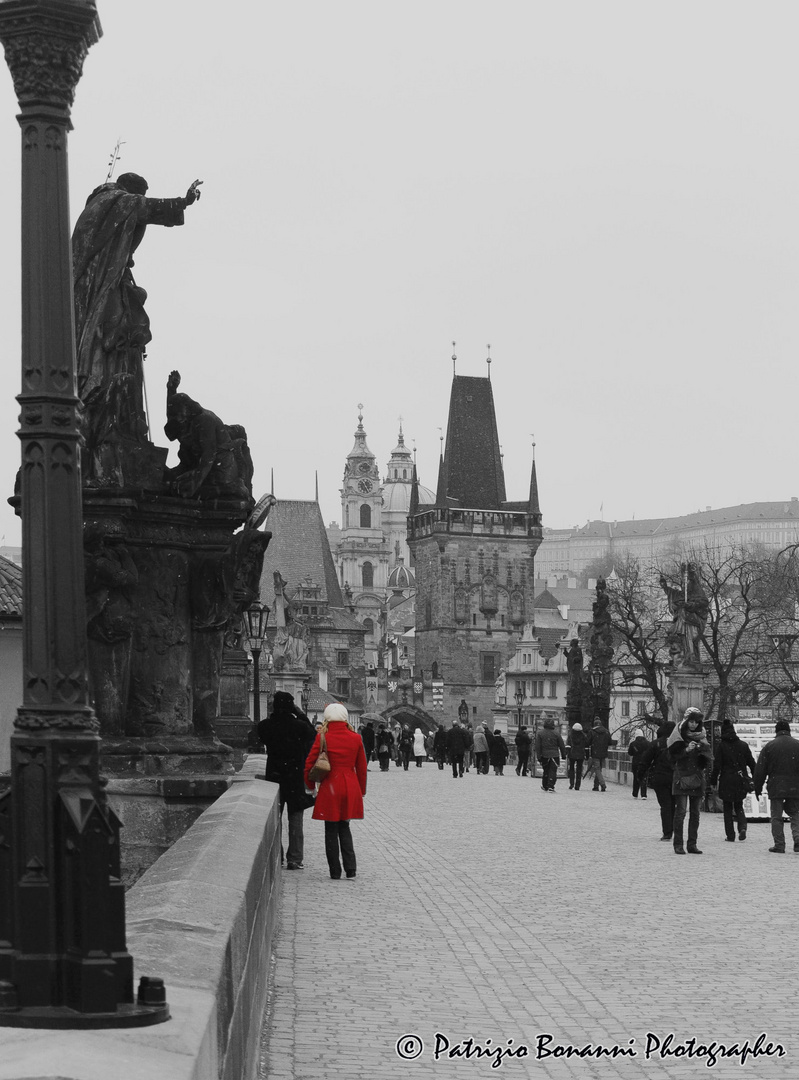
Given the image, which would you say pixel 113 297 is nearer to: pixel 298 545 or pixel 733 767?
pixel 733 767

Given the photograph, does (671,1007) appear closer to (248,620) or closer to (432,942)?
(432,942)

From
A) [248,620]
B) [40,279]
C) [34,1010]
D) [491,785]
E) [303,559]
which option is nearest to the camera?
[34,1010]

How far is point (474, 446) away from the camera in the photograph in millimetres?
157375

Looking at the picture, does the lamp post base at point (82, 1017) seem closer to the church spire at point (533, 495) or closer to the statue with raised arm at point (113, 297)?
the statue with raised arm at point (113, 297)

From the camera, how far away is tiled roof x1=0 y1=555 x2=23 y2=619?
31141 mm

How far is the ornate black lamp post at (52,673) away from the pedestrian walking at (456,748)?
3853 centimetres

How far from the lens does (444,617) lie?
486ft

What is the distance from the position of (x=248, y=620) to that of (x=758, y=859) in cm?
1721

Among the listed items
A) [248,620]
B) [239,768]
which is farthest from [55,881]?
[248,620]

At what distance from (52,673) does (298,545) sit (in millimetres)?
138436

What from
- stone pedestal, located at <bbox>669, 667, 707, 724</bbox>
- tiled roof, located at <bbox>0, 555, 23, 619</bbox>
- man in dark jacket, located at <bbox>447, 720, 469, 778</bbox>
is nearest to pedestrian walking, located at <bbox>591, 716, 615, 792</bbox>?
stone pedestal, located at <bbox>669, 667, 707, 724</bbox>

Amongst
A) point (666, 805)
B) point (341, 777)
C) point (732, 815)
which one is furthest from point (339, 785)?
point (732, 815)

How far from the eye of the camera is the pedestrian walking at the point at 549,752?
3406 centimetres

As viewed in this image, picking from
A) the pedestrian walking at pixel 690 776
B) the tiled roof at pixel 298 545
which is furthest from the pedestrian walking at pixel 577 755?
the tiled roof at pixel 298 545
